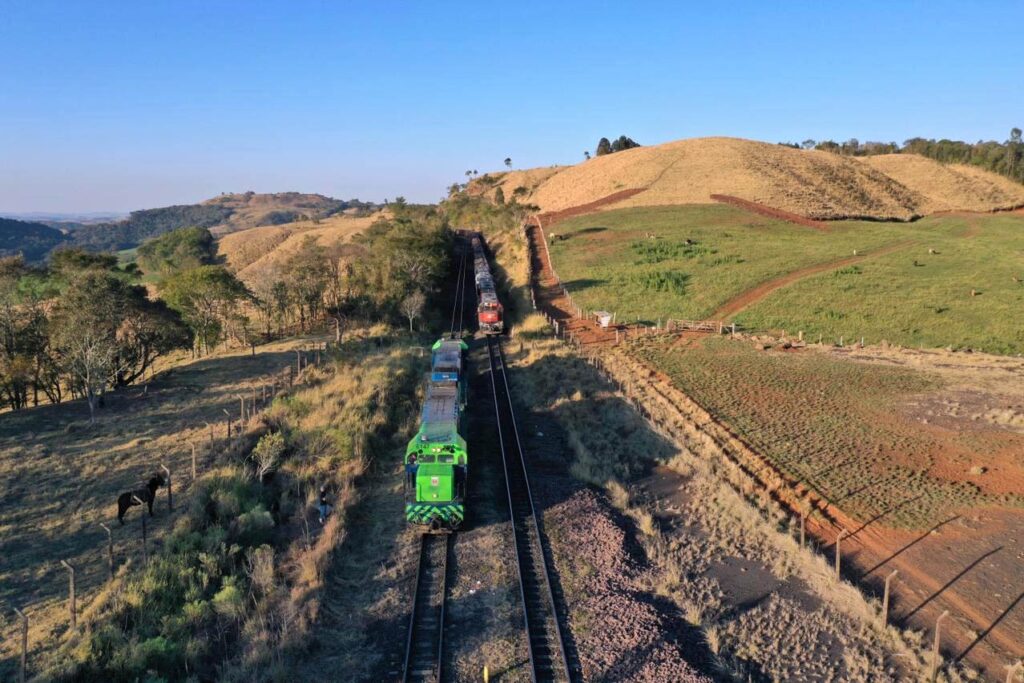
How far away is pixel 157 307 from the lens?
29.7 metres

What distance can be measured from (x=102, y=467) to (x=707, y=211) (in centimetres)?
7455

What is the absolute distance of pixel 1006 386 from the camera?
93.8ft

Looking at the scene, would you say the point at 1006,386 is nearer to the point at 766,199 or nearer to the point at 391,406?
the point at 391,406

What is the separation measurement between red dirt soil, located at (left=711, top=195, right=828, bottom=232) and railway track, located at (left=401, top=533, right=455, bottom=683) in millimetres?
70075

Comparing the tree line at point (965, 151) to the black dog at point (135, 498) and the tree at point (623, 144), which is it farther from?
the black dog at point (135, 498)

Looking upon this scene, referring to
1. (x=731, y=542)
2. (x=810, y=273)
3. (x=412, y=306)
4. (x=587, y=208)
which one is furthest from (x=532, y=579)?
(x=587, y=208)

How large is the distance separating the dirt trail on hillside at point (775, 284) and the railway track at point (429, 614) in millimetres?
33349

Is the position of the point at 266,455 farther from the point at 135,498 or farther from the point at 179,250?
the point at 179,250

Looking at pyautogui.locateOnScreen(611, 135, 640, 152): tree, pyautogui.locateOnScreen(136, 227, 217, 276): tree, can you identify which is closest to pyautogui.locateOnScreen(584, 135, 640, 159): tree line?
pyautogui.locateOnScreen(611, 135, 640, 152): tree

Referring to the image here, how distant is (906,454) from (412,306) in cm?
3048

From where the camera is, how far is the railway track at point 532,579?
1157 centimetres

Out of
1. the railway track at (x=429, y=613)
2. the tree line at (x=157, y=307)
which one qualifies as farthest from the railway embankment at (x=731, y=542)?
the tree line at (x=157, y=307)

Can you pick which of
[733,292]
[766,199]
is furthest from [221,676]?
[766,199]

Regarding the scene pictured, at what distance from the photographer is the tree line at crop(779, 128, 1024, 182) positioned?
121 meters
